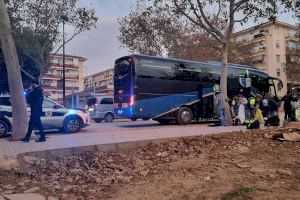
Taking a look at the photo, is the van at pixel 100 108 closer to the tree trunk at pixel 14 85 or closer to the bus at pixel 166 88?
the bus at pixel 166 88

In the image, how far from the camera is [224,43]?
61.0ft

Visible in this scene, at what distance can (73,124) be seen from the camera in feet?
53.8

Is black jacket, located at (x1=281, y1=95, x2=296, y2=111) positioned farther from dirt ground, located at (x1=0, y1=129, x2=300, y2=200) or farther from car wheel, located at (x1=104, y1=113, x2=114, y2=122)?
car wheel, located at (x1=104, y1=113, x2=114, y2=122)

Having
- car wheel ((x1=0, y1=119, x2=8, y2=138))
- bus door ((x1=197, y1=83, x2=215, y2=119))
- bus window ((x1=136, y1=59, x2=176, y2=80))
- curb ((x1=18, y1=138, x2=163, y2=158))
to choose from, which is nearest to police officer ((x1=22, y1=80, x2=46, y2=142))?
curb ((x1=18, y1=138, x2=163, y2=158))

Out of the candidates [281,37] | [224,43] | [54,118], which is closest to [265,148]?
[54,118]

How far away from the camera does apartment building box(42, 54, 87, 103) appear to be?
77931mm

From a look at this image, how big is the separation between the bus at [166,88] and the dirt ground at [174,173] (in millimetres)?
9647

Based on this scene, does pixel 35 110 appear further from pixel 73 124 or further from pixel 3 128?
pixel 73 124

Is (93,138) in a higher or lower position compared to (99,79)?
lower

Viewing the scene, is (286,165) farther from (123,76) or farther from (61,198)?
(123,76)

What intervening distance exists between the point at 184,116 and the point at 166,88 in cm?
173

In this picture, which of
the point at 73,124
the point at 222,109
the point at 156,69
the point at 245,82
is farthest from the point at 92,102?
the point at 222,109

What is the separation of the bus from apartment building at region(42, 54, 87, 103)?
56.2 meters

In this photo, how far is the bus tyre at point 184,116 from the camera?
20.5 meters
